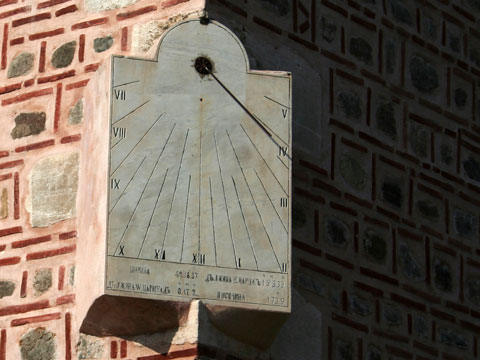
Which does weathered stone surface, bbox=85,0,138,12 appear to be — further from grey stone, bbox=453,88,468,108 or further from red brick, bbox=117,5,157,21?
grey stone, bbox=453,88,468,108

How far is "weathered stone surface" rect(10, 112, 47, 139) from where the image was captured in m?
12.2

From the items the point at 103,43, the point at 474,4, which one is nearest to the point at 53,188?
the point at 103,43

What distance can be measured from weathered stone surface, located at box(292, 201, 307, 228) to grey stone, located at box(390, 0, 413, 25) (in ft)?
5.47

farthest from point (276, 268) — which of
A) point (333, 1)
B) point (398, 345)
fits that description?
point (333, 1)

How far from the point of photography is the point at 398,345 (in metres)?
12.3

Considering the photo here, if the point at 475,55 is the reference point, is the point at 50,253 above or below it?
below

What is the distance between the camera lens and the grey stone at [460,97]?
1349 cm

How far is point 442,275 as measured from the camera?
12859 mm

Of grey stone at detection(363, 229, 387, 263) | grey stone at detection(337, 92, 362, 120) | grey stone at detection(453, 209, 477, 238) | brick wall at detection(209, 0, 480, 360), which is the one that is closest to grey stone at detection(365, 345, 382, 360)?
brick wall at detection(209, 0, 480, 360)

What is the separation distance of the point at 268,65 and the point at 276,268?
133 centimetres

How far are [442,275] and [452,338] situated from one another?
1.21 feet

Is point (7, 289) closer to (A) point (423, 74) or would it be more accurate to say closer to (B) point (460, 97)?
(A) point (423, 74)

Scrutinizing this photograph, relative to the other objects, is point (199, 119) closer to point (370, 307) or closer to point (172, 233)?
point (172, 233)

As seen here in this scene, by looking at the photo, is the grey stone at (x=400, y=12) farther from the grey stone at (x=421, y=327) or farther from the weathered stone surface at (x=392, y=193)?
the grey stone at (x=421, y=327)
